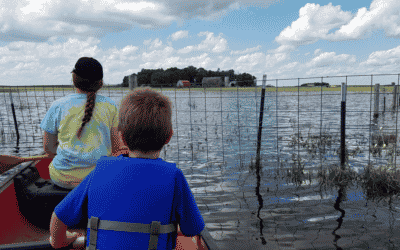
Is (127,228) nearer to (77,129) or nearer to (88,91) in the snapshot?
(77,129)

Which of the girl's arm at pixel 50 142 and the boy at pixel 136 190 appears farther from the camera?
the girl's arm at pixel 50 142

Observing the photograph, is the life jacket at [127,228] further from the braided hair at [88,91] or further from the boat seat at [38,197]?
the boat seat at [38,197]

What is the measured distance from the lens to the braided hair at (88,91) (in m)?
2.18

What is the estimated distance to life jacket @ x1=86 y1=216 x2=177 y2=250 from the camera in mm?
1220

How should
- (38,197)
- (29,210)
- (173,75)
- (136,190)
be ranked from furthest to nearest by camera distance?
(173,75) < (29,210) < (38,197) < (136,190)

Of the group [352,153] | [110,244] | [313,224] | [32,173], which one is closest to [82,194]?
[110,244]

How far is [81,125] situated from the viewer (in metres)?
2.18

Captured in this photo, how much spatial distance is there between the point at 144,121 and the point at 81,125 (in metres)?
1.13

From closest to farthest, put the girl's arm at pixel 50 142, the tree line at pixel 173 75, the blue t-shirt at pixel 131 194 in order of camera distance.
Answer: the blue t-shirt at pixel 131 194, the girl's arm at pixel 50 142, the tree line at pixel 173 75

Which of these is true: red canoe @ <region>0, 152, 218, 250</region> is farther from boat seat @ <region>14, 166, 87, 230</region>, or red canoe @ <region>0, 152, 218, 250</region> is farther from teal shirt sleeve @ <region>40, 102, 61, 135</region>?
teal shirt sleeve @ <region>40, 102, 61, 135</region>

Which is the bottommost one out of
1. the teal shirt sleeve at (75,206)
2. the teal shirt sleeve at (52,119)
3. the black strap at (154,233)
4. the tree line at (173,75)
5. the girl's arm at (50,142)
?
the black strap at (154,233)

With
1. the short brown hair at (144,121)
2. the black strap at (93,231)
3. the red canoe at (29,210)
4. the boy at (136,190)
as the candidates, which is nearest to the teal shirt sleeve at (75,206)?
the boy at (136,190)

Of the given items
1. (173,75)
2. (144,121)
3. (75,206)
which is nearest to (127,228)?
(75,206)

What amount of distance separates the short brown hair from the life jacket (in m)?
0.32
